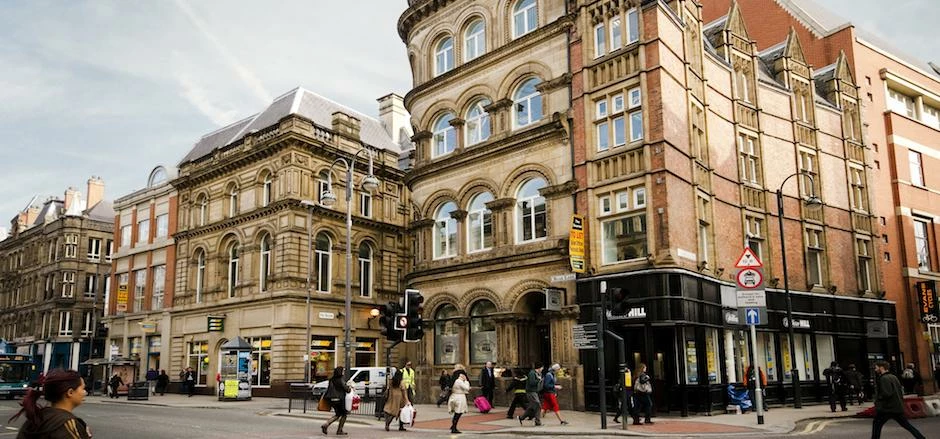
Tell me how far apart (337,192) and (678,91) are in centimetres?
2218

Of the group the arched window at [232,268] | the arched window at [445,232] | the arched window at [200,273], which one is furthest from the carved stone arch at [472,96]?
the arched window at [200,273]

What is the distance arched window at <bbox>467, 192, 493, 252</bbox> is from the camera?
2816 centimetres

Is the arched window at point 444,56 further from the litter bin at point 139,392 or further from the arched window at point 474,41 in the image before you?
the litter bin at point 139,392

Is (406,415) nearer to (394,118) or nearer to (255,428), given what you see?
(255,428)

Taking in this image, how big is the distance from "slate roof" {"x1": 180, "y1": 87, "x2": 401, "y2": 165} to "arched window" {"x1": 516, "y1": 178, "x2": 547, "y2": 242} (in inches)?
673

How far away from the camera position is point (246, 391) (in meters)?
33.0

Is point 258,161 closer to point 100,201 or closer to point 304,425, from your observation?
point 304,425

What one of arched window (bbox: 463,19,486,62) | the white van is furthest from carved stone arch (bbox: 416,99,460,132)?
the white van

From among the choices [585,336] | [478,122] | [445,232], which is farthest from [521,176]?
[585,336]

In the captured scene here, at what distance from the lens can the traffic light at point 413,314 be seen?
19.0 metres

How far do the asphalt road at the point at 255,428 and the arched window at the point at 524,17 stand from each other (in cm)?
1604

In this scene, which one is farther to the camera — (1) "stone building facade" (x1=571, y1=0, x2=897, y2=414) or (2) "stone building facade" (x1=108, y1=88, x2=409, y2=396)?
(2) "stone building facade" (x1=108, y1=88, x2=409, y2=396)

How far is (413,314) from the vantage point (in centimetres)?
1917

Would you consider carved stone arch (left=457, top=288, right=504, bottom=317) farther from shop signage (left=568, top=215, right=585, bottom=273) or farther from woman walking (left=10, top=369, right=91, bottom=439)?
woman walking (left=10, top=369, right=91, bottom=439)
